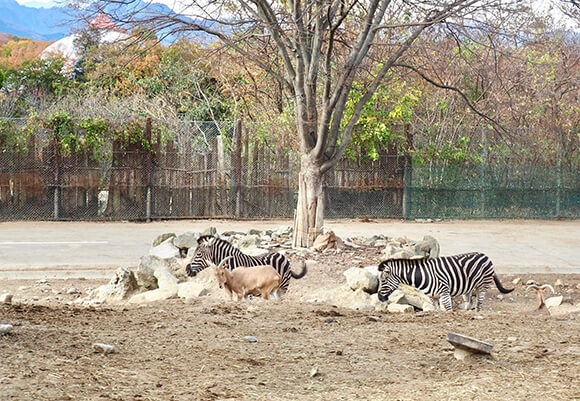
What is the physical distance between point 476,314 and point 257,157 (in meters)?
15.2

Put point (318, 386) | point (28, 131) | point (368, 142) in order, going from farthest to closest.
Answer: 1. point (368, 142)
2. point (28, 131)
3. point (318, 386)

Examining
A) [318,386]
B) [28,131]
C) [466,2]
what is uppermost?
[466,2]

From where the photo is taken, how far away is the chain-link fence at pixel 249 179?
2122 cm

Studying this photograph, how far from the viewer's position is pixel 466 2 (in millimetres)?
12250

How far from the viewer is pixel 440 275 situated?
9.70m

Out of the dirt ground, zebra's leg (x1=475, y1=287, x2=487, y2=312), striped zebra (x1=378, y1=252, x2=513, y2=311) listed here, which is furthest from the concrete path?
the dirt ground

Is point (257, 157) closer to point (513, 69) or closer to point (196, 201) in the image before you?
point (196, 201)

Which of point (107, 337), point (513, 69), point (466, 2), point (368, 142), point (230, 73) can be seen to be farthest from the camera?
point (230, 73)

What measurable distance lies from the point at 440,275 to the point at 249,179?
43.3 feet

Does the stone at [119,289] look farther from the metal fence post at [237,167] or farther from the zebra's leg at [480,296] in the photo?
the metal fence post at [237,167]

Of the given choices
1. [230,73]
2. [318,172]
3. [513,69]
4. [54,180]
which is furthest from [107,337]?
[230,73]

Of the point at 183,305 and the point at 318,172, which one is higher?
the point at 318,172

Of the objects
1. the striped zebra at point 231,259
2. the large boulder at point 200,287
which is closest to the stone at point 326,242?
the striped zebra at point 231,259

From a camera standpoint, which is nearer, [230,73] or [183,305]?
[183,305]
